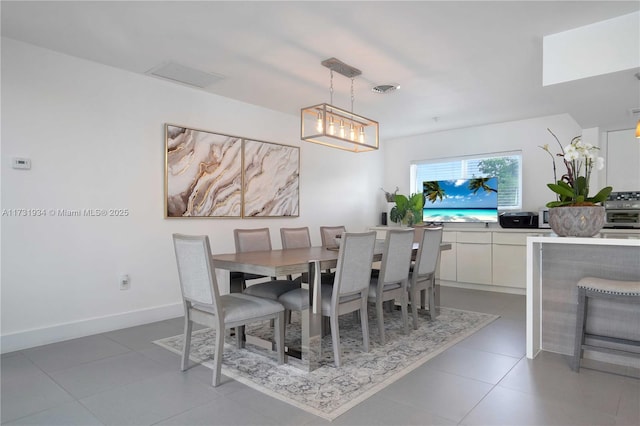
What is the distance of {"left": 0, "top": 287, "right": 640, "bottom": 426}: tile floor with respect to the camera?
6.36ft

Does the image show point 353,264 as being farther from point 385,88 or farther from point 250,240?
point 385,88

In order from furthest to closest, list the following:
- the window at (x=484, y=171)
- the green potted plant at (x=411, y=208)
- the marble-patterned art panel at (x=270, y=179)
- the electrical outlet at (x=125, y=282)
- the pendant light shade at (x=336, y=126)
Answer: the window at (x=484, y=171), the green potted plant at (x=411, y=208), the marble-patterned art panel at (x=270, y=179), the electrical outlet at (x=125, y=282), the pendant light shade at (x=336, y=126)

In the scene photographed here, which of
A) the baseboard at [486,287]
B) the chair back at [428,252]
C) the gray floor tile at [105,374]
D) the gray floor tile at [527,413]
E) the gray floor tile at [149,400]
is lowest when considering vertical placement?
the baseboard at [486,287]

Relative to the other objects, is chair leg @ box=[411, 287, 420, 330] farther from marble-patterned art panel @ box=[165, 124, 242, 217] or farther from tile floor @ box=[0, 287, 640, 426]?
marble-patterned art panel @ box=[165, 124, 242, 217]

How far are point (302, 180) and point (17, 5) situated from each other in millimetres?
3512

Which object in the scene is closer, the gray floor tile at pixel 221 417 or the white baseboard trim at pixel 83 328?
the gray floor tile at pixel 221 417

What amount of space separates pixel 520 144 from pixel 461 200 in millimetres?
1129

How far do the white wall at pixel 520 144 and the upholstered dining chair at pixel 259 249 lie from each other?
3.63 m

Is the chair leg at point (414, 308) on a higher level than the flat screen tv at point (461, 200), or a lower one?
lower

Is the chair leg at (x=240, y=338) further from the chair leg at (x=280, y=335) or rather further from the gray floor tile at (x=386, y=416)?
the gray floor tile at (x=386, y=416)

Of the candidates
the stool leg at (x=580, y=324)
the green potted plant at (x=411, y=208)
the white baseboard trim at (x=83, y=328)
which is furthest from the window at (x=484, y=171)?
the white baseboard trim at (x=83, y=328)

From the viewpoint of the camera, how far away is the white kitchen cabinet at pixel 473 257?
5.24 metres

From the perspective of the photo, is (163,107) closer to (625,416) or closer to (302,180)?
(302,180)

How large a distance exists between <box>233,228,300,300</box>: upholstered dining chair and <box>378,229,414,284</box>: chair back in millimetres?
776
